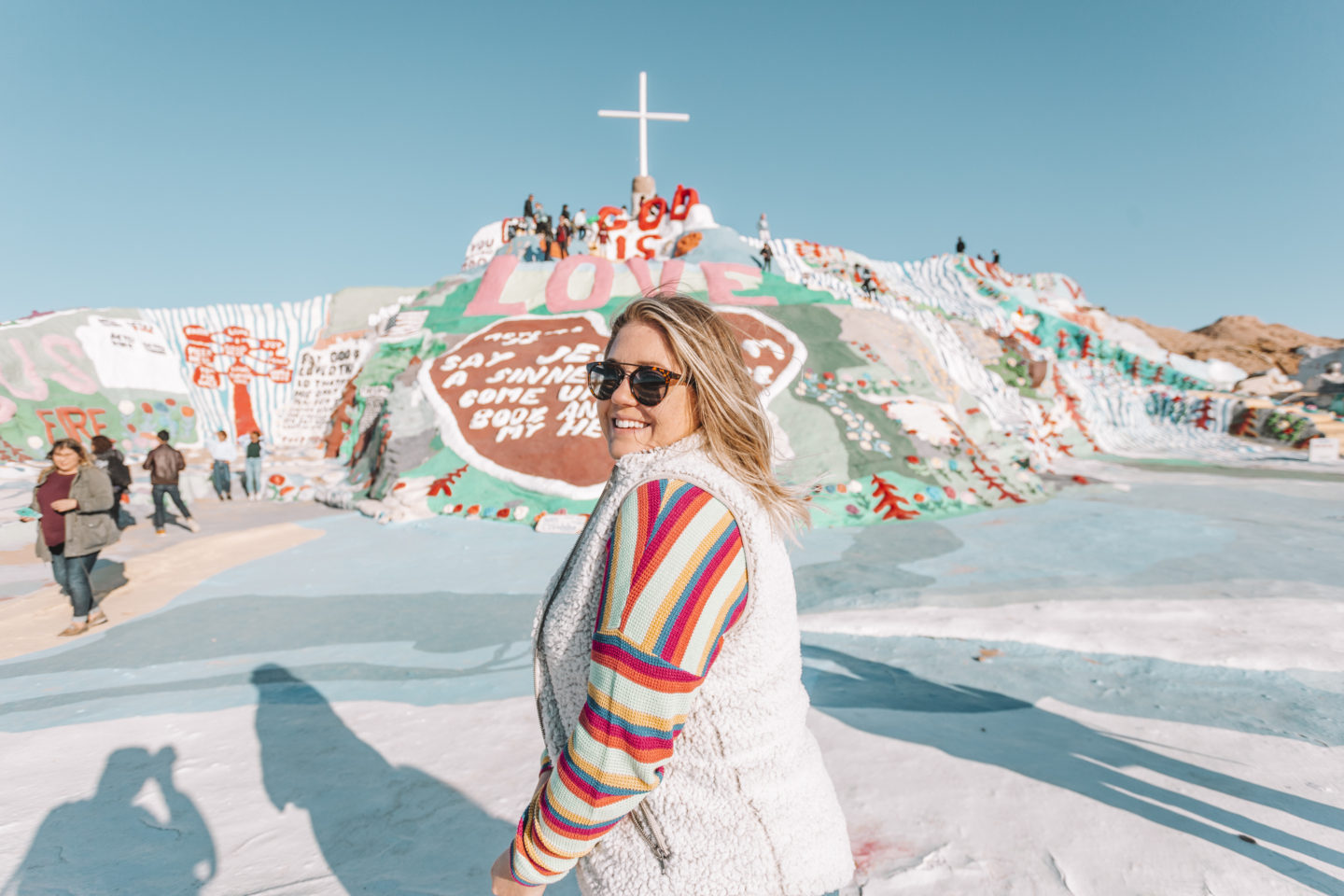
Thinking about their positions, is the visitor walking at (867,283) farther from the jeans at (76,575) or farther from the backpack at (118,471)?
the jeans at (76,575)

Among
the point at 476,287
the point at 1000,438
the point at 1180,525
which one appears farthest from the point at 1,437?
the point at 1180,525

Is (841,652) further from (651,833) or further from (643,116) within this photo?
(643,116)

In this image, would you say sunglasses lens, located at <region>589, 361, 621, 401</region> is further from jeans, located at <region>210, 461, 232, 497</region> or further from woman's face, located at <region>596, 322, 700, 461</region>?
jeans, located at <region>210, 461, 232, 497</region>

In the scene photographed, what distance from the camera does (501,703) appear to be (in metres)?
3.48

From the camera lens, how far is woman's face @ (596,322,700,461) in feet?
3.75

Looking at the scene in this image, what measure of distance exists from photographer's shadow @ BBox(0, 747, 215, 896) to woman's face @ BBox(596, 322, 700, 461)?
230 centimetres

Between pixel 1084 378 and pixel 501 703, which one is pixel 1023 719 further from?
pixel 1084 378

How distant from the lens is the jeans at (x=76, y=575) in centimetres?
463

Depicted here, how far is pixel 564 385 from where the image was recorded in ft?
32.2

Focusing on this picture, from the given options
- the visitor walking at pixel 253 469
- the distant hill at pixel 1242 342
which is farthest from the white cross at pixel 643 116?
the distant hill at pixel 1242 342

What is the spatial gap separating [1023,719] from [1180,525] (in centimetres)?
570

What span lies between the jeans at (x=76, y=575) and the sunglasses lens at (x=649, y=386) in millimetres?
5294

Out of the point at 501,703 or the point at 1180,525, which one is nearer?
the point at 501,703

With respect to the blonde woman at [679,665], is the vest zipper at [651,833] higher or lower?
lower
